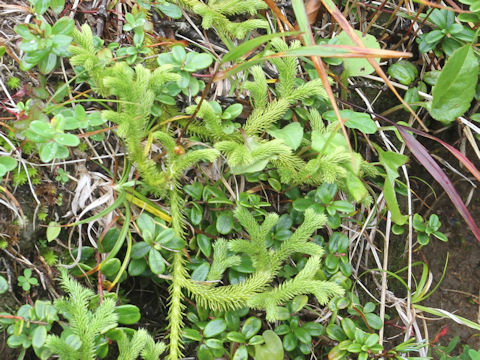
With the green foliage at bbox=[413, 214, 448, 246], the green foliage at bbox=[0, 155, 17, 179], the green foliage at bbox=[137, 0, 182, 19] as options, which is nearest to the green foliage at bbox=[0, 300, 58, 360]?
the green foliage at bbox=[0, 155, 17, 179]

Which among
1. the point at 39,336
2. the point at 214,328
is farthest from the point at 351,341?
the point at 39,336

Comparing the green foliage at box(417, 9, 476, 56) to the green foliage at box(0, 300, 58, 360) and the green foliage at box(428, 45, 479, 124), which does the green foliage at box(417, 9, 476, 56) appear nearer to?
the green foliage at box(428, 45, 479, 124)

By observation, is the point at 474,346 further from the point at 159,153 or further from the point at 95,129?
the point at 95,129

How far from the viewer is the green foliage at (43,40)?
1.50 m

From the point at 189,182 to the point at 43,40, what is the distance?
680 millimetres

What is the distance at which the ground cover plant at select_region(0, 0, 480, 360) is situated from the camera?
56.7 inches

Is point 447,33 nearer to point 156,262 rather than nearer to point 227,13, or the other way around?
point 227,13

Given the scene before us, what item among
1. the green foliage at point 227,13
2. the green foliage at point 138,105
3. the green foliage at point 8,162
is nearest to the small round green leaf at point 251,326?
the green foliage at point 138,105

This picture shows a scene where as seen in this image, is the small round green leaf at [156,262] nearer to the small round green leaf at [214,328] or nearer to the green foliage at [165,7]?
the small round green leaf at [214,328]

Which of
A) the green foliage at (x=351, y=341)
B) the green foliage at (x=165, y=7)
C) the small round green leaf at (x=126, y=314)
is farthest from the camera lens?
the green foliage at (x=165, y=7)

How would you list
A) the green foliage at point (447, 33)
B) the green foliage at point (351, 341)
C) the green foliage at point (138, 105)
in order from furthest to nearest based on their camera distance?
the green foliage at point (447, 33) < the green foliage at point (351, 341) < the green foliage at point (138, 105)

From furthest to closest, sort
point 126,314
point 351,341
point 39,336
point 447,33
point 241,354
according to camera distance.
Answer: point 447,33
point 351,341
point 241,354
point 126,314
point 39,336

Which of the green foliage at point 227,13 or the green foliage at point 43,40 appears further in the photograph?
the green foliage at point 227,13

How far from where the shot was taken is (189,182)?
1.73 metres
